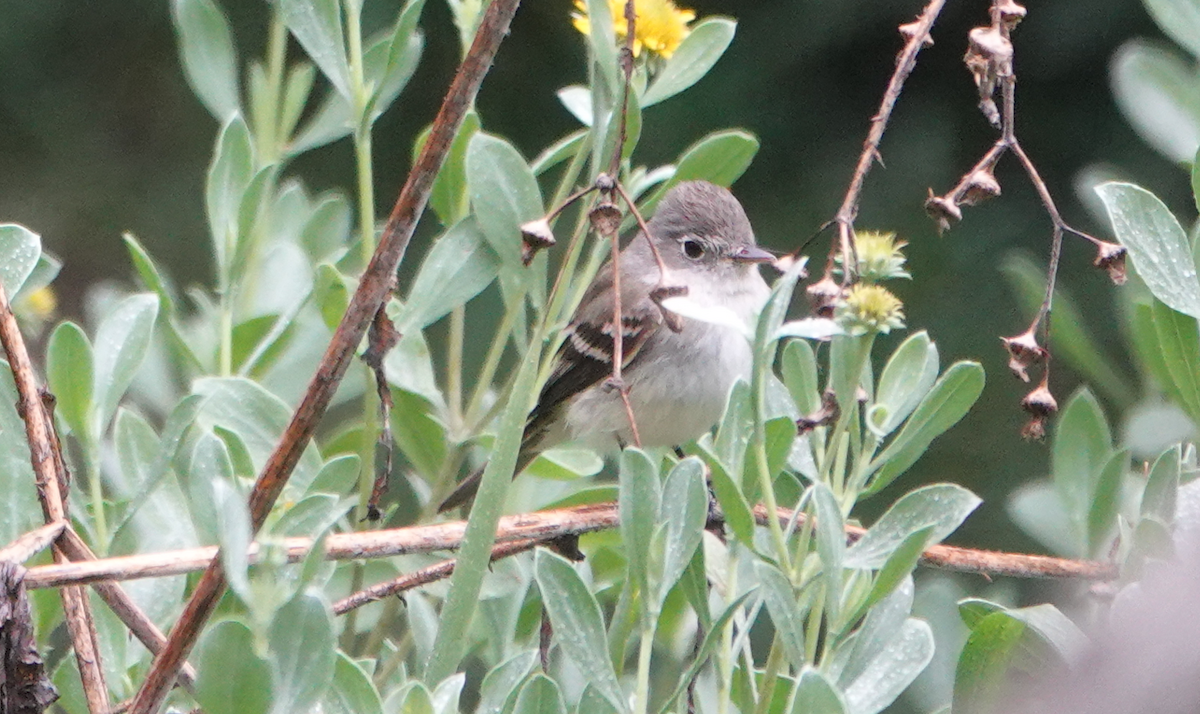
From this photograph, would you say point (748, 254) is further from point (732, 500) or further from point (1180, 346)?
point (732, 500)

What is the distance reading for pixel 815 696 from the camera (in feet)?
2.86

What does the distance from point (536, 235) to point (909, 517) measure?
0.38 meters

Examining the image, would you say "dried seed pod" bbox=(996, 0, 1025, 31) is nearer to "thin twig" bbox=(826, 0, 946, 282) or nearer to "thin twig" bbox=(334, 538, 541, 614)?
"thin twig" bbox=(826, 0, 946, 282)

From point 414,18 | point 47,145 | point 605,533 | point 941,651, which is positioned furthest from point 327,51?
point 47,145

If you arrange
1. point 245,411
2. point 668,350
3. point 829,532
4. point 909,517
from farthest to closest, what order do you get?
1. point 668,350
2. point 245,411
3. point 909,517
4. point 829,532

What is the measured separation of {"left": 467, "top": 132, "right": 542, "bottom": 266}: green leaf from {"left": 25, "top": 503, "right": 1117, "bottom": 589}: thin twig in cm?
25

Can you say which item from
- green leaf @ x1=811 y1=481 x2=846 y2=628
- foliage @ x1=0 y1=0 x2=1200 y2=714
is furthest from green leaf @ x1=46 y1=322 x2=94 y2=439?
green leaf @ x1=811 y1=481 x2=846 y2=628

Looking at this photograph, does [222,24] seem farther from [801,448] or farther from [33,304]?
[801,448]

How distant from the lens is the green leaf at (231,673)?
2.67 ft

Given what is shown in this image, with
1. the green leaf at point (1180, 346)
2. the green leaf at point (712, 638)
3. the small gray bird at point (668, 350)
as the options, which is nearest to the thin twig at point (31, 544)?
the green leaf at point (712, 638)

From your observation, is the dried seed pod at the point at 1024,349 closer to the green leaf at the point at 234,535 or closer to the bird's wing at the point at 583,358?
the green leaf at the point at 234,535

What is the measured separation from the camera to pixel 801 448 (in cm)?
134

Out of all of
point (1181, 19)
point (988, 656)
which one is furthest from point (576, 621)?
point (1181, 19)

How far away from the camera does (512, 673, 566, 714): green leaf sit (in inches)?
37.1
